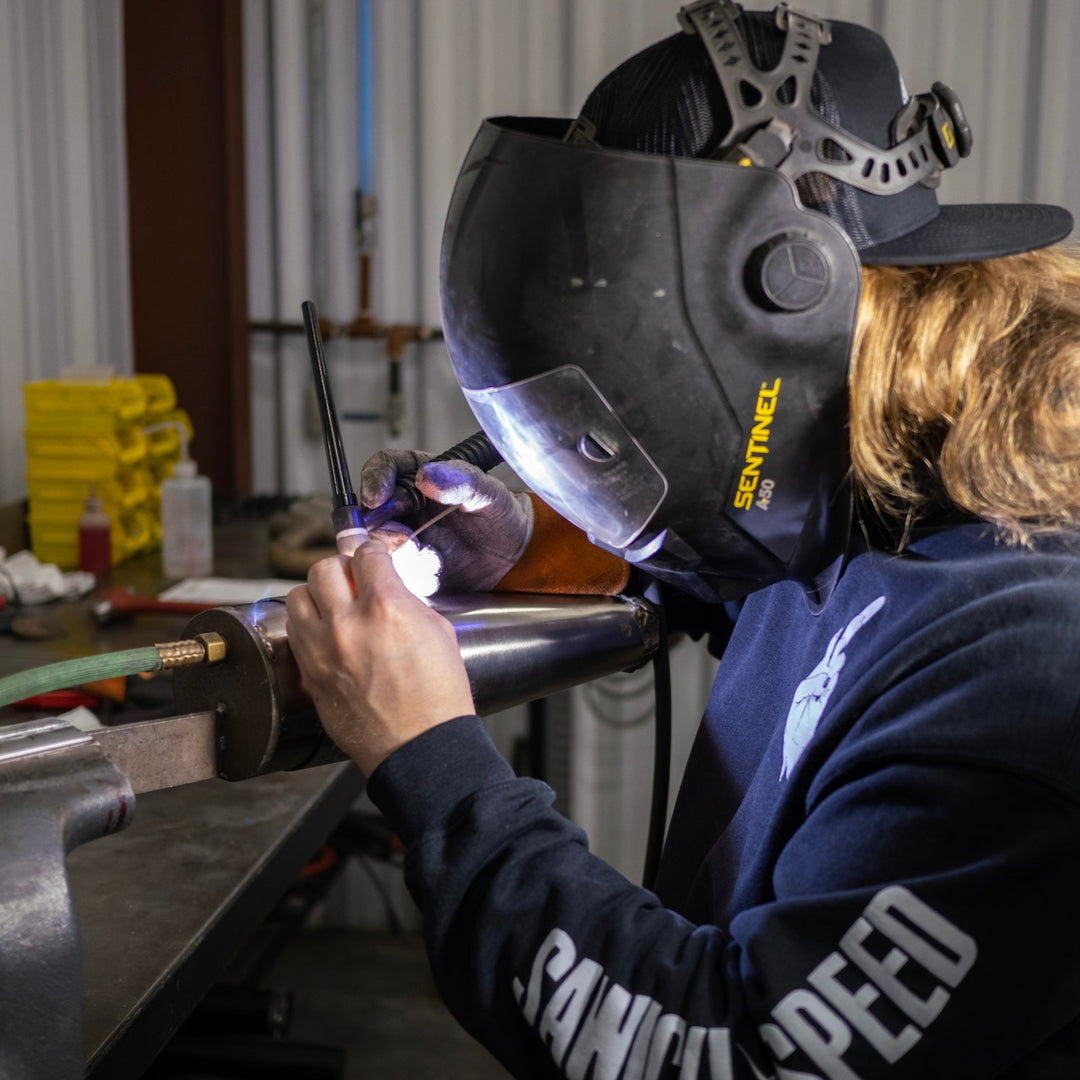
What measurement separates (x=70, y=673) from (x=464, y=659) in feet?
0.96

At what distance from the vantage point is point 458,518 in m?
1.08

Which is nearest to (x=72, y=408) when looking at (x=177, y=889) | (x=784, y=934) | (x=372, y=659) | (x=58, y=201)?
(x=58, y=201)

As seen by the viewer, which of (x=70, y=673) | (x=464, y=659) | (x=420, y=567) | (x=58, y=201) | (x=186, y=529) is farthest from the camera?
(x=58, y=201)

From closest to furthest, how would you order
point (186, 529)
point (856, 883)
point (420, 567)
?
point (856, 883) → point (420, 567) → point (186, 529)

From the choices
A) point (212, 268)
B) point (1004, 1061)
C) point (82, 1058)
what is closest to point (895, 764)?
point (1004, 1061)

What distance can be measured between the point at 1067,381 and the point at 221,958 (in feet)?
2.77

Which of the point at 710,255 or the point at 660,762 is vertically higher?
the point at 710,255

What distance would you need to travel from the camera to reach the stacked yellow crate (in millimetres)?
2260

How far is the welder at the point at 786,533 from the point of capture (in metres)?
0.60

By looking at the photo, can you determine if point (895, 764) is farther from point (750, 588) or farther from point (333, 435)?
point (333, 435)

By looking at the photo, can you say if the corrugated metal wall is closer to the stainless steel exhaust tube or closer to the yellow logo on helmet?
the stainless steel exhaust tube

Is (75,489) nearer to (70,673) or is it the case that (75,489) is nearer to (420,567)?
(420,567)

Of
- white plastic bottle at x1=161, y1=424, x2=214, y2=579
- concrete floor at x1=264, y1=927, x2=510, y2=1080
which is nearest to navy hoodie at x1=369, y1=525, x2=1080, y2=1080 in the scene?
white plastic bottle at x1=161, y1=424, x2=214, y2=579

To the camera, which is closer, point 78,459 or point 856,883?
point 856,883
